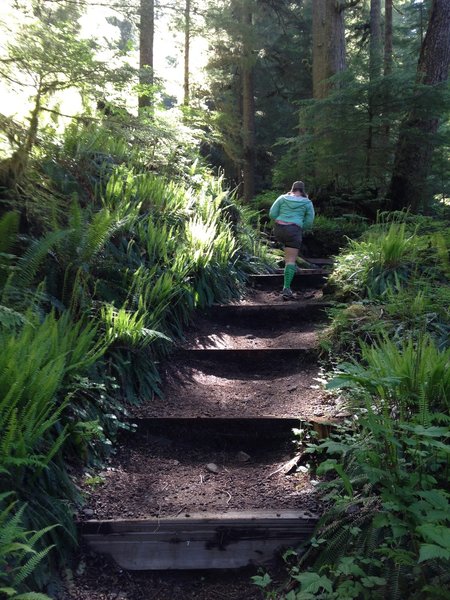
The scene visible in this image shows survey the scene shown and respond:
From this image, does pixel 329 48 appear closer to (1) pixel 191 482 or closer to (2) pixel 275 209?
(2) pixel 275 209

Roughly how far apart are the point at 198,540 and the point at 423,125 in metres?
8.77

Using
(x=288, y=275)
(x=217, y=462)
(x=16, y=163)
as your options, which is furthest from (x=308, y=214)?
(x=217, y=462)

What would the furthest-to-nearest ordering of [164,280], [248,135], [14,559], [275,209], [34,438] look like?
[248,135] → [275,209] → [164,280] → [34,438] → [14,559]

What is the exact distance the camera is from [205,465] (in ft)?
12.0

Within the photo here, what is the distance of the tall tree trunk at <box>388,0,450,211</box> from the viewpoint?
919 cm

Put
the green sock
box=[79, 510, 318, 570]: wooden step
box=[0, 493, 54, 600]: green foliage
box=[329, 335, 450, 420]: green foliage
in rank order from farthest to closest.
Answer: the green sock, box=[329, 335, 450, 420]: green foliage, box=[79, 510, 318, 570]: wooden step, box=[0, 493, 54, 600]: green foliage

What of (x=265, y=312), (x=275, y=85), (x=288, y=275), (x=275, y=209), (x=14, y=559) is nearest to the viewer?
(x=14, y=559)

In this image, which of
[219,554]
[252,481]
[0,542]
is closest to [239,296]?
[252,481]

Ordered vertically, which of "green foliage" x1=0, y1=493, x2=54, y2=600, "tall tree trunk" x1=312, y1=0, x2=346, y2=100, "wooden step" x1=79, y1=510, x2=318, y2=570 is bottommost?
"wooden step" x1=79, y1=510, x2=318, y2=570

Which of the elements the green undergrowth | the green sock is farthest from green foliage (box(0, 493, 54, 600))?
the green sock

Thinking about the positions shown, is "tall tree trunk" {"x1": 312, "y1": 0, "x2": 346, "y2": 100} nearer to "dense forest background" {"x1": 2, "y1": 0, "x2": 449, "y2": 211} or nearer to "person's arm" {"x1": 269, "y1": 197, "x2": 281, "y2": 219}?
"dense forest background" {"x1": 2, "y1": 0, "x2": 449, "y2": 211}

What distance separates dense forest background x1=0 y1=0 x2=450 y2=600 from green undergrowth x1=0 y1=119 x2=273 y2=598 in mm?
17

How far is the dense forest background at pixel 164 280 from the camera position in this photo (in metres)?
2.43

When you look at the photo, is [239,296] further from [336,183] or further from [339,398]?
[336,183]
